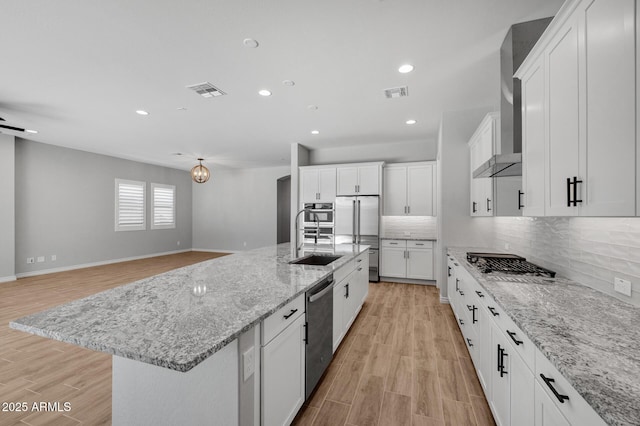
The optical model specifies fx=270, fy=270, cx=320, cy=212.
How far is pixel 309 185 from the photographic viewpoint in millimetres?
6004

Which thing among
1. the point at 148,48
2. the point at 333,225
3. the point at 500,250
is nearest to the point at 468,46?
the point at 500,250

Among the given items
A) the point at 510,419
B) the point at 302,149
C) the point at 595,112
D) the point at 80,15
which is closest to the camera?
the point at 595,112

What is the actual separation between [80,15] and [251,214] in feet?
23.7

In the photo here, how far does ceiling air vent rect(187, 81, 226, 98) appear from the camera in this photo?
10.5 feet

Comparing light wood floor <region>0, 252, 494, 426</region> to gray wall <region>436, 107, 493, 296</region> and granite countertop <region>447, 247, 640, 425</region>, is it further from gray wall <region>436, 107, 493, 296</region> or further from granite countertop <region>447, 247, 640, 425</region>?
gray wall <region>436, 107, 493, 296</region>

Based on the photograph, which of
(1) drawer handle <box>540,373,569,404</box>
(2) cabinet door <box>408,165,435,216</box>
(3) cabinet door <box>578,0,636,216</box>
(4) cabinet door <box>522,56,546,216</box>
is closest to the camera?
(1) drawer handle <box>540,373,569,404</box>

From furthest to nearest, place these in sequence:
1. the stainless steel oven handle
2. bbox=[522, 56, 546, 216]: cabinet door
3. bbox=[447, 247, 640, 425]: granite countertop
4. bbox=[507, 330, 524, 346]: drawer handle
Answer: the stainless steel oven handle → bbox=[522, 56, 546, 216]: cabinet door → bbox=[507, 330, 524, 346]: drawer handle → bbox=[447, 247, 640, 425]: granite countertop

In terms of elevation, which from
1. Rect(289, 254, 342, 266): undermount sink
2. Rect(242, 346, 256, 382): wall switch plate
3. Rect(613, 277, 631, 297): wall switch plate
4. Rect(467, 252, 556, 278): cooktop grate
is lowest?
Rect(242, 346, 256, 382): wall switch plate

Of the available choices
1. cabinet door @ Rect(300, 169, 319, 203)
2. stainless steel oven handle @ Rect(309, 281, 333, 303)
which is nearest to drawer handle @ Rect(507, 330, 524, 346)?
stainless steel oven handle @ Rect(309, 281, 333, 303)

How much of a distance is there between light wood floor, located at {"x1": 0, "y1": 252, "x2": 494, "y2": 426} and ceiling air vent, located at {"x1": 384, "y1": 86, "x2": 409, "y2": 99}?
2897 millimetres

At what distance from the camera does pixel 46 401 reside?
1.93 metres

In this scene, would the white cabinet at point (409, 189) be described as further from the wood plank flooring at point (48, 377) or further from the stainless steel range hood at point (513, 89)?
the wood plank flooring at point (48, 377)

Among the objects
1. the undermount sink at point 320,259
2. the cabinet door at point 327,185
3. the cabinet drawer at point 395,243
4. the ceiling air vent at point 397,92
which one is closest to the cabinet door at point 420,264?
the cabinet drawer at point 395,243

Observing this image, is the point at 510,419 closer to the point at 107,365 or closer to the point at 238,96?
the point at 107,365
